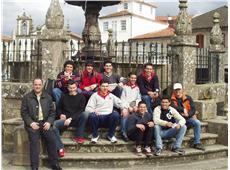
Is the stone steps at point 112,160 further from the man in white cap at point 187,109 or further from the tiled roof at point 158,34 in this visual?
the tiled roof at point 158,34

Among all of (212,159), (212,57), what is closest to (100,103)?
(212,159)

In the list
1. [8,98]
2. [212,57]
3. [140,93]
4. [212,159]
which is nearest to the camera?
[212,159]

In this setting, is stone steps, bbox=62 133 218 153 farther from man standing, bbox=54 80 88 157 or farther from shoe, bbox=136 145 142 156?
shoe, bbox=136 145 142 156

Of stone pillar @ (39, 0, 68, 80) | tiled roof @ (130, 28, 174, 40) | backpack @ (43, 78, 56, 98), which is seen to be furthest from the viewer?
tiled roof @ (130, 28, 174, 40)

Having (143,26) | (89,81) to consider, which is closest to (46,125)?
(89,81)

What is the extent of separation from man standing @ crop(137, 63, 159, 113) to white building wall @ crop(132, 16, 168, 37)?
58.9 m

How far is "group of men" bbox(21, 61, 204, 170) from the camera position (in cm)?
780

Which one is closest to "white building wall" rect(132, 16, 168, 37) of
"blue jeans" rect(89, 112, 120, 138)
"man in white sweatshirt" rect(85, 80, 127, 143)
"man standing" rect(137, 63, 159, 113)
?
"man standing" rect(137, 63, 159, 113)

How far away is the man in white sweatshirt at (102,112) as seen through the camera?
8.43 m

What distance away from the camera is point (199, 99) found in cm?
1141

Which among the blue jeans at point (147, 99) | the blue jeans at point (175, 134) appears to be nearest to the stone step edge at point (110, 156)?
the blue jeans at point (175, 134)

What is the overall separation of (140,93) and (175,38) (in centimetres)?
204

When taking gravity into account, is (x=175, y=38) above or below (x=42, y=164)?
above

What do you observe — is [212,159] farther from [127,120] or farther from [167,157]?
[127,120]
